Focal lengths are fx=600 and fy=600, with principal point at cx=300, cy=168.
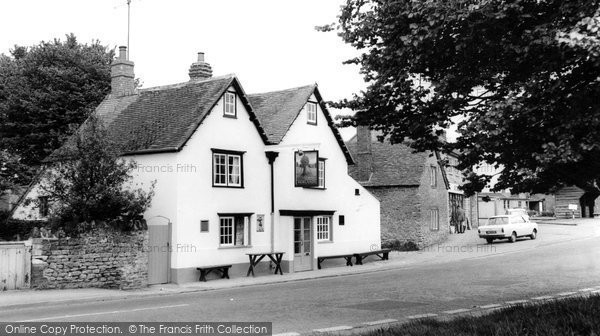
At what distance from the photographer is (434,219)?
3944 cm

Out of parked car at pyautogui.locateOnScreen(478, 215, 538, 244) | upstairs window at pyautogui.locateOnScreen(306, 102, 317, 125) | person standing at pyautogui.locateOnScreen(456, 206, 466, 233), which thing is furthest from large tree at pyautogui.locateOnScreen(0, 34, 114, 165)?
person standing at pyautogui.locateOnScreen(456, 206, 466, 233)

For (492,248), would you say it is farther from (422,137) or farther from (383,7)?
(383,7)

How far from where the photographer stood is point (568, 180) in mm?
11953

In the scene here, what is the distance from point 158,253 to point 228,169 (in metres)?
4.73

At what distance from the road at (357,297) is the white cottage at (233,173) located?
3.75m

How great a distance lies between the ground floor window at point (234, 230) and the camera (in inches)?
961

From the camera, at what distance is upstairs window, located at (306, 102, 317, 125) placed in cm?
2905

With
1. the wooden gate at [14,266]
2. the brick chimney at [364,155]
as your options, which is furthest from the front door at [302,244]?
the brick chimney at [364,155]

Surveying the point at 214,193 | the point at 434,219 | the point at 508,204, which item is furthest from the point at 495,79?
the point at 508,204

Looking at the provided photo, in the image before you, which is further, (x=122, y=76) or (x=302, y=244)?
(x=122, y=76)

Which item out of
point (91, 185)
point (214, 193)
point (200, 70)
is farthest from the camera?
point (200, 70)

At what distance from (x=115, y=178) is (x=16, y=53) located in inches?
1213

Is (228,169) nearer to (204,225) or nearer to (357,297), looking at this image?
(204,225)

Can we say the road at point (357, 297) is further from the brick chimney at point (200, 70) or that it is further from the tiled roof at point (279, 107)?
the brick chimney at point (200, 70)
